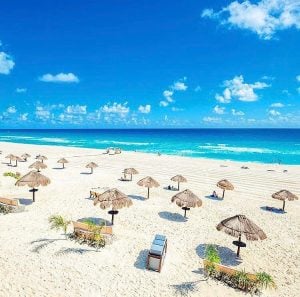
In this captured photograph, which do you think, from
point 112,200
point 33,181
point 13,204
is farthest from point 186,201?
point 13,204

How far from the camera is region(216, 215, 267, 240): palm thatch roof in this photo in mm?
11461

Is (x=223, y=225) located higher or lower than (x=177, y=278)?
higher

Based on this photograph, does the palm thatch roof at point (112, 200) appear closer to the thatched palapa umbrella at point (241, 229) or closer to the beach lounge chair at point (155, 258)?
the beach lounge chair at point (155, 258)

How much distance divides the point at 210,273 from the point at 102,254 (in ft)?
12.8

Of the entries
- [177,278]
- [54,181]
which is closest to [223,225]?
[177,278]

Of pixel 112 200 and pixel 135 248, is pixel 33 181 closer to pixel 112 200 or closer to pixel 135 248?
pixel 112 200

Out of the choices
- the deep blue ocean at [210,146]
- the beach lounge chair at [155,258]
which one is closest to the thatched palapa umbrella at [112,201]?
the beach lounge chair at [155,258]

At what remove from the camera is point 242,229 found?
37.9 ft

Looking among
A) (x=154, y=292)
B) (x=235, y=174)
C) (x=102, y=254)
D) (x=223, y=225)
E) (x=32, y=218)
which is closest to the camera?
(x=154, y=292)

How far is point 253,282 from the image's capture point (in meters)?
9.53

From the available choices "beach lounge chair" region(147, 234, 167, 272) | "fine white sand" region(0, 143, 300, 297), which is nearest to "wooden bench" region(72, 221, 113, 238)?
"fine white sand" region(0, 143, 300, 297)

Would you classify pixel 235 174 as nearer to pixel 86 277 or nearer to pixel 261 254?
pixel 261 254

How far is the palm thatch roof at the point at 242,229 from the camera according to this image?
1146cm

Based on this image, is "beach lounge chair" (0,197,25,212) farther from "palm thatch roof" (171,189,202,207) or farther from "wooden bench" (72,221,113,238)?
"palm thatch roof" (171,189,202,207)
